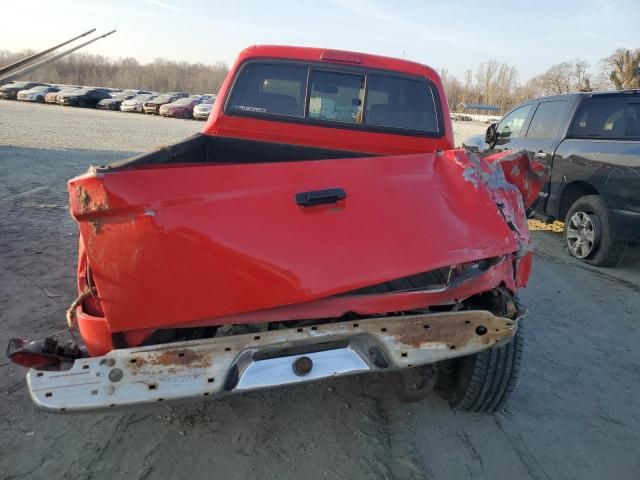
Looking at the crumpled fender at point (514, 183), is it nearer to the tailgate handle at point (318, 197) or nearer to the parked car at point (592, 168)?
the tailgate handle at point (318, 197)

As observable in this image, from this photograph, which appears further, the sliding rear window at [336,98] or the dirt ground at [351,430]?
the sliding rear window at [336,98]

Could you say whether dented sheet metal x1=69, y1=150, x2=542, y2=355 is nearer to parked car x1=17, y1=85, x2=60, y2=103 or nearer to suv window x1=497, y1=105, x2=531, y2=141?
suv window x1=497, y1=105, x2=531, y2=141

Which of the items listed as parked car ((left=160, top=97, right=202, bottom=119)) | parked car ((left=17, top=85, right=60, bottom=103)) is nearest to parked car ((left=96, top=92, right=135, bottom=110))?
parked car ((left=160, top=97, right=202, bottom=119))

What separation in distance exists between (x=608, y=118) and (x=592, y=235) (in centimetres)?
147

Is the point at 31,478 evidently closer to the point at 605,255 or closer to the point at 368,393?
the point at 368,393

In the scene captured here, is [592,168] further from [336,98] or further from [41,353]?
[41,353]

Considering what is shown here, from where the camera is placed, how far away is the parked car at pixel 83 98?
3719 cm

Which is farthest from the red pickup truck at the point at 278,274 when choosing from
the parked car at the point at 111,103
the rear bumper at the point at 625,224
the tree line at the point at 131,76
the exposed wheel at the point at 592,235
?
the tree line at the point at 131,76

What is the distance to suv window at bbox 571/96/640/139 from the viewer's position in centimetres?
569

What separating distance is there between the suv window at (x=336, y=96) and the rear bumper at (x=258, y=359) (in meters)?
2.33

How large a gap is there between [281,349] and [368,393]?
111cm

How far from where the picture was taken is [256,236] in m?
2.02

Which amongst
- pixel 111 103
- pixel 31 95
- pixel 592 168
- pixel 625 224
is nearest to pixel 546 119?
pixel 592 168

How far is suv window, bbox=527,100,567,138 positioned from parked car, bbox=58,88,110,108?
1514 inches
